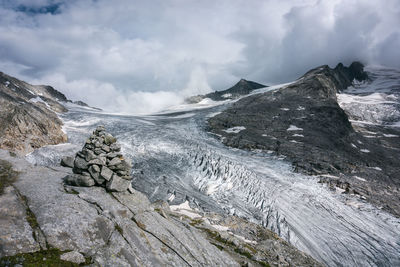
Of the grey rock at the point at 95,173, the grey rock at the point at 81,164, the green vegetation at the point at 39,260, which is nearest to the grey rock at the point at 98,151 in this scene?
the grey rock at the point at 81,164

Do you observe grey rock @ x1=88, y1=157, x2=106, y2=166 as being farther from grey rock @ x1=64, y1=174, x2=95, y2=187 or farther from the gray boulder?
grey rock @ x1=64, y1=174, x2=95, y2=187

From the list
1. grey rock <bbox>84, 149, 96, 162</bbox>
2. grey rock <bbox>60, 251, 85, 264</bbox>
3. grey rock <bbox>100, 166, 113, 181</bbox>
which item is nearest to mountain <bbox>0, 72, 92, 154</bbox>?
grey rock <bbox>84, 149, 96, 162</bbox>

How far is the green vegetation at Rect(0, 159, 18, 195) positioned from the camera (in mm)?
9988

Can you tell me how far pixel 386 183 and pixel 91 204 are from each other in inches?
1651

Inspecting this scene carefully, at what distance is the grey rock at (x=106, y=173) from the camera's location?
12142 millimetres

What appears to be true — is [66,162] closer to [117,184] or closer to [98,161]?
[98,161]

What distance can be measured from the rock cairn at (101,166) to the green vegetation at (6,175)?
2247 millimetres

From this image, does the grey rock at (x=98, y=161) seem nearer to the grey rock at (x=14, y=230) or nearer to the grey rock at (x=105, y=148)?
the grey rock at (x=105, y=148)

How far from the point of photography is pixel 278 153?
42688 millimetres

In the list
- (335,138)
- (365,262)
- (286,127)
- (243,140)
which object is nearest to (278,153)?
(243,140)

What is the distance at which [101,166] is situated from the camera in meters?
12.5

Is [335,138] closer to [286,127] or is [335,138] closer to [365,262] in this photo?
[286,127]

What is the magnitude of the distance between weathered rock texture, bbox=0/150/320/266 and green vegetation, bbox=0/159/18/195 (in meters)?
0.26

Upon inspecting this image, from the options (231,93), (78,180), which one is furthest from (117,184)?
(231,93)
